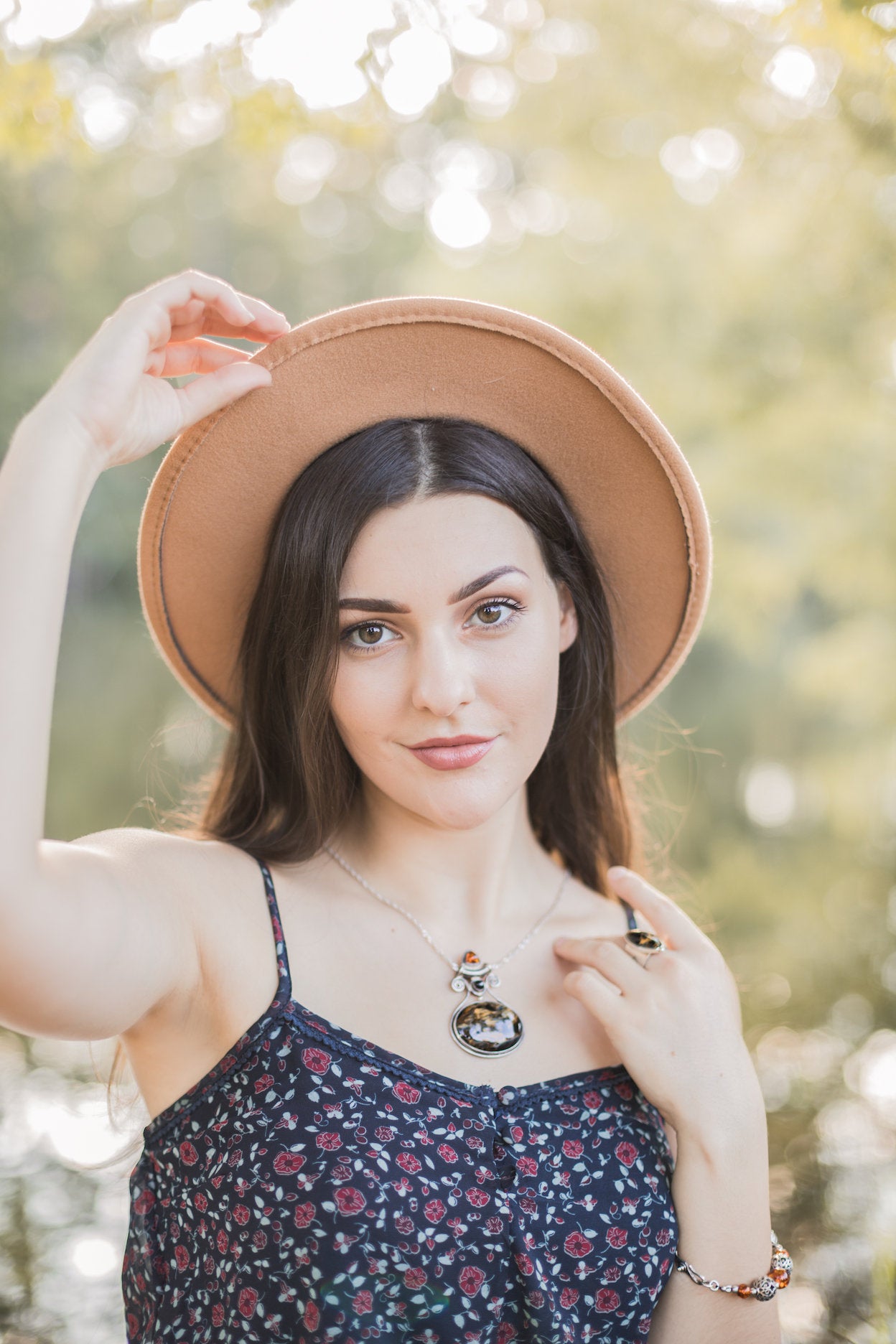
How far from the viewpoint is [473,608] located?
1815 mm

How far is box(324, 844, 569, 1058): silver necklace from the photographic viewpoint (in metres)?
1.80

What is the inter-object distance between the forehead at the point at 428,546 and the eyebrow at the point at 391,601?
0.01m

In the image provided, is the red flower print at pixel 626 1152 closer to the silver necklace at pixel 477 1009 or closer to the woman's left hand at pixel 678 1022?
the woman's left hand at pixel 678 1022

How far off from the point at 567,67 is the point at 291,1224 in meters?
10.4

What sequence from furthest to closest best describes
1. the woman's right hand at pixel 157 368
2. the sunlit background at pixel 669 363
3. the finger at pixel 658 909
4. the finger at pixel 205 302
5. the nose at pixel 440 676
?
the sunlit background at pixel 669 363 → the finger at pixel 658 909 → the nose at pixel 440 676 → the finger at pixel 205 302 → the woman's right hand at pixel 157 368

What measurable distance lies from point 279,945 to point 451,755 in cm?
38

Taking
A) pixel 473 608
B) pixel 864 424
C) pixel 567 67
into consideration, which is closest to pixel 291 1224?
pixel 473 608

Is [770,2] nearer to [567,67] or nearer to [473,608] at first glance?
[473,608]

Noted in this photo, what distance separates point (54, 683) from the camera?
4.73 feet

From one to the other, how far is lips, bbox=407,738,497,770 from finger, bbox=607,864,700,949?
37cm

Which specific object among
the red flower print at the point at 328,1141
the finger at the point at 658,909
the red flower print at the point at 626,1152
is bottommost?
the red flower print at the point at 626,1152


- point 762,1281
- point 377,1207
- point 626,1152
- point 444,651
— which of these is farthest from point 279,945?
point 762,1281

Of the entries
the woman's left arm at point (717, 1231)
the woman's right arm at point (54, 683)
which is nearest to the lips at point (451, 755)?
the woman's right arm at point (54, 683)

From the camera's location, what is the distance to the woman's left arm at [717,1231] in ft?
5.79
